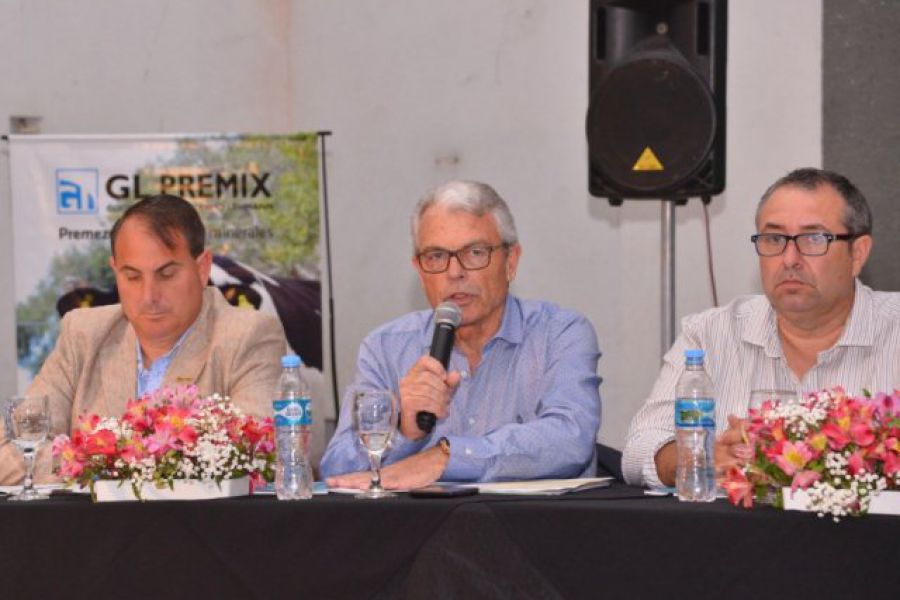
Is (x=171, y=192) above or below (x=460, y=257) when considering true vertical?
above

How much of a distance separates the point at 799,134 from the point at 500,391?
201 centimetres

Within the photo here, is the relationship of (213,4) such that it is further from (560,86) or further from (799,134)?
(799,134)

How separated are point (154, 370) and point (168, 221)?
39cm

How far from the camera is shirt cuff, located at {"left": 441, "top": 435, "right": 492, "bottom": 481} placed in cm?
289

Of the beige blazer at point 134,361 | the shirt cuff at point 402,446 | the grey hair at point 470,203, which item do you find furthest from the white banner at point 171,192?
the shirt cuff at point 402,446

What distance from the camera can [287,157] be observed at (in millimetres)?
5434

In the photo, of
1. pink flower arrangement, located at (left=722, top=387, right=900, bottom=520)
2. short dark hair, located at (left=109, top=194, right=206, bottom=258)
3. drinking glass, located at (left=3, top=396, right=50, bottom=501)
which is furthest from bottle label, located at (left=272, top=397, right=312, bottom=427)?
short dark hair, located at (left=109, top=194, right=206, bottom=258)

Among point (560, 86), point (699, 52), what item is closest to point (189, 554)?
point (699, 52)

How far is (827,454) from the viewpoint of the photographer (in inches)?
85.7

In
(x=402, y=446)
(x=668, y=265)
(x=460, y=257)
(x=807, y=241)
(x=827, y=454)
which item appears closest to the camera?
(x=827, y=454)

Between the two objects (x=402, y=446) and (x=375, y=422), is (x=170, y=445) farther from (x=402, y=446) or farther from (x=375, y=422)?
(x=402, y=446)

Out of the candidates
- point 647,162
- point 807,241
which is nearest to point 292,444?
point 807,241

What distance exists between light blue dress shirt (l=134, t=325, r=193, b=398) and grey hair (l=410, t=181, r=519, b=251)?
72 centimetres

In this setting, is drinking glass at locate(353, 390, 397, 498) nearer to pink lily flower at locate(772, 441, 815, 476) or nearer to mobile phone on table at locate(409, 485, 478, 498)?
mobile phone on table at locate(409, 485, 478, 498)
